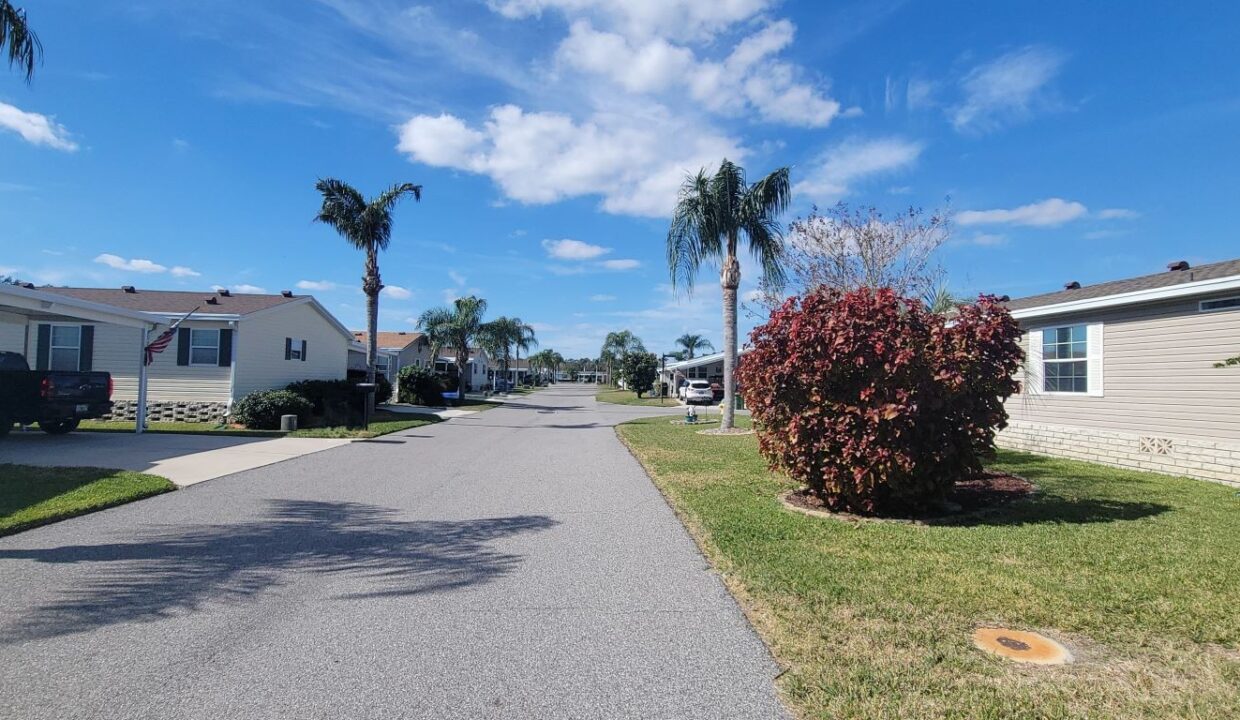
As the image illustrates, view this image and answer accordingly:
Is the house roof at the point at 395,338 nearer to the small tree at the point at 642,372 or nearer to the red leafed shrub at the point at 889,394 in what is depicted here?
the small tree at the point at 642,372

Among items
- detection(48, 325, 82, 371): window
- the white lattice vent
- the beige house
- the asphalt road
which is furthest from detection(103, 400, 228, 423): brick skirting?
the white lattice vent

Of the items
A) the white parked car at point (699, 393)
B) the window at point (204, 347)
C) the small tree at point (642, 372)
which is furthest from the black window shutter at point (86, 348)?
the small tree at point (642, 372)

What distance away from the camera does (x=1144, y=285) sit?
39.4 ft

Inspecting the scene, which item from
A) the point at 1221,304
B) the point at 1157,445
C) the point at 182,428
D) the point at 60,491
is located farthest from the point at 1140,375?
A: the point at 182,428

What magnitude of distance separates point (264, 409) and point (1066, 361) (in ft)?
62.4

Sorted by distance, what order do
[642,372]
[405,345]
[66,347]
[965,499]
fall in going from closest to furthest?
1. [965,499]
2. [66,347]
3. [405,345]
4. [642,372]

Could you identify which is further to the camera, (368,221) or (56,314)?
(368,221)

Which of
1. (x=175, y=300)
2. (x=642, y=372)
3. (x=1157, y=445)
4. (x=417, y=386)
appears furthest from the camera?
(x=642, y=372)

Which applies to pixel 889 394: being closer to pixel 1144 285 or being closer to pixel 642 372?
pixel 1144 285

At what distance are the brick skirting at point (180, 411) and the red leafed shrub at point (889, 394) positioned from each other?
58.4 ft

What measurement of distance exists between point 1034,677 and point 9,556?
24.3 feet

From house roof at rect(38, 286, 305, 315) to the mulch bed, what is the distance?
1791 cm

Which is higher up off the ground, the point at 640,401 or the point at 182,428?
the point at 640,401

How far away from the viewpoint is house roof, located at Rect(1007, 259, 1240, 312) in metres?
10.4
